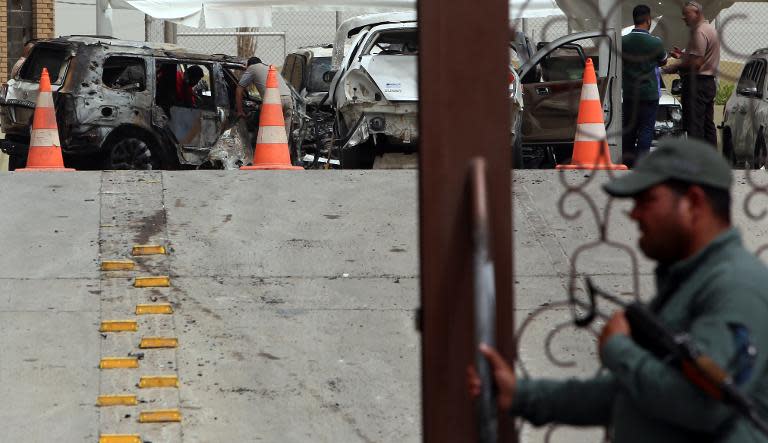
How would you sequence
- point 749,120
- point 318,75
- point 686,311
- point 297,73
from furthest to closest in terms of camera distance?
1. point 297,73
2. point 318,75
3. point 749,120
4. point 686,311

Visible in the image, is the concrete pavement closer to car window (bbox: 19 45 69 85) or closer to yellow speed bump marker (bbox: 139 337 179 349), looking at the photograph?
yellow speed bump marker (bbox: 139 337 179 349)

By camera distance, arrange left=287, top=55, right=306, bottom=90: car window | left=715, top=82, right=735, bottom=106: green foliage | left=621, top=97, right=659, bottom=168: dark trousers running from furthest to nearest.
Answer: left=715, top=82, right=735, bottom=106: green foliage → left=287, top=55, right=306, bottom=90: car window → left=621, top=97, right=659, bottom=168: dark trousers

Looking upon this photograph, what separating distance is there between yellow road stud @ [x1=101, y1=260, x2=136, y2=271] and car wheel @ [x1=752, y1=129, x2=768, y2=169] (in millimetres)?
6350

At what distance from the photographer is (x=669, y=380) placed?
7.70 ft

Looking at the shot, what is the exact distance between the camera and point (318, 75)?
746 inches

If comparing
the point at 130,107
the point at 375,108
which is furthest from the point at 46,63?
the point at 375,108

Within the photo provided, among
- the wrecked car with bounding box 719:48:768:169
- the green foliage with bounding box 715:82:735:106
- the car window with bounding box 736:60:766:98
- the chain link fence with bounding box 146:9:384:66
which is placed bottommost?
the wrecked car with bounding box 719:48:768:169

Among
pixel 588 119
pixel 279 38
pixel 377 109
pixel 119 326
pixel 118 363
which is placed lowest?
pixel 118 363

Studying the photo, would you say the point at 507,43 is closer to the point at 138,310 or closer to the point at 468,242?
the point at 468,242

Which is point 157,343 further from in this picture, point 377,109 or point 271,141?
point 377,109

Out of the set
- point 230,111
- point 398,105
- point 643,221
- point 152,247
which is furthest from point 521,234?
point 230,111

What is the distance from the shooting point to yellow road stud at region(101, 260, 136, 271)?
285 inches

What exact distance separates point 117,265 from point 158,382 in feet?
4.44

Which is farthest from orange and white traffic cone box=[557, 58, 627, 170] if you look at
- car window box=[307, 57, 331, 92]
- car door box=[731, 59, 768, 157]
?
car window box=[307, 57, 331, 92]
